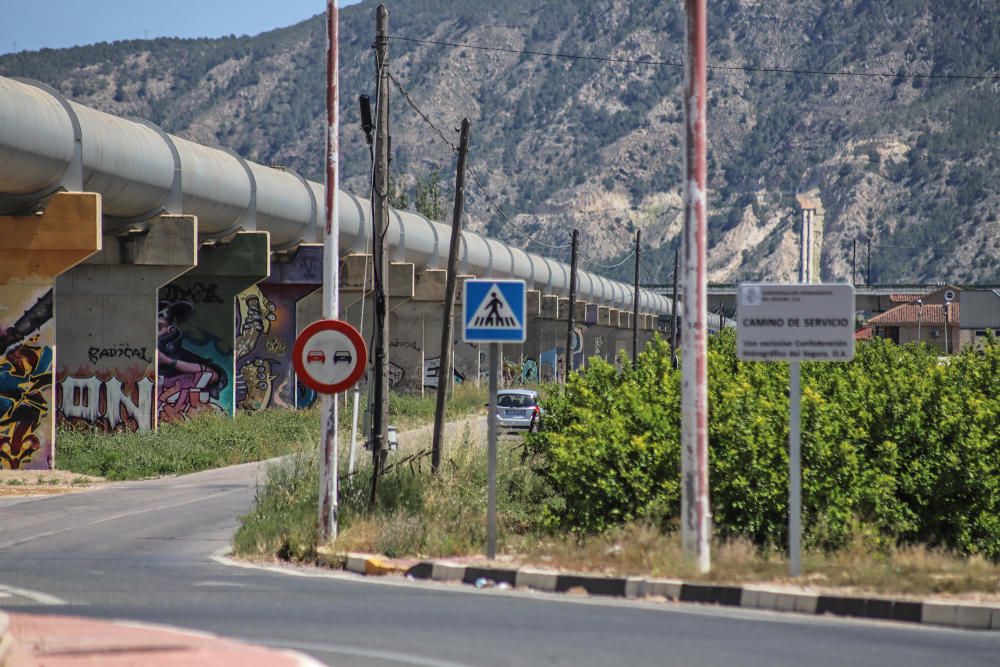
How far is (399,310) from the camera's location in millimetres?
54000

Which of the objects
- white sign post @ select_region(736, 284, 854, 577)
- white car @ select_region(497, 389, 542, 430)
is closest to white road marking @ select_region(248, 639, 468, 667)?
white sign post @ select_region(736, 284, 854, 577)

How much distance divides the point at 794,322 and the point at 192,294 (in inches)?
1028

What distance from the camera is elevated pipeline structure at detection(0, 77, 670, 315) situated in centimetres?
2417

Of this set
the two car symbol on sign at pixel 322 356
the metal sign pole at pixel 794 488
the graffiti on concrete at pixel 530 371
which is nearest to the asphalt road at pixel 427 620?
the metal sign pole at pixel 794 488

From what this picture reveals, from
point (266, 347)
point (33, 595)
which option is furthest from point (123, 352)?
point (33, 595)

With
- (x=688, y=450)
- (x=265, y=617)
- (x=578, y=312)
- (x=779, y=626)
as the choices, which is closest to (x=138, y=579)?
(x=265, y=617)

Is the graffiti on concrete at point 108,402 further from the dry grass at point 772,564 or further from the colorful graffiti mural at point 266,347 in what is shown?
the dry grass at point 772,564

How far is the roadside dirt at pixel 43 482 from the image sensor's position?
2547cm

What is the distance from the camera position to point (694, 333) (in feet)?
44.0

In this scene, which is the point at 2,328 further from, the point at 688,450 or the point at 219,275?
the point at 688,450

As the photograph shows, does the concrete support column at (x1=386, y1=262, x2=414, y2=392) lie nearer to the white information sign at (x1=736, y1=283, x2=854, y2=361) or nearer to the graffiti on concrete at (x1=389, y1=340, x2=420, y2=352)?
the graffiti on concrete at (x1=389, y1=340, x2=420, y2=352)

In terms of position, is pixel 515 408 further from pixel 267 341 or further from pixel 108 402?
pixel 108 402

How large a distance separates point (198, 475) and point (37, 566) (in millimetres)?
14811

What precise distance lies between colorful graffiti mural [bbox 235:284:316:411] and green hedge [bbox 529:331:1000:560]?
23860 mm
